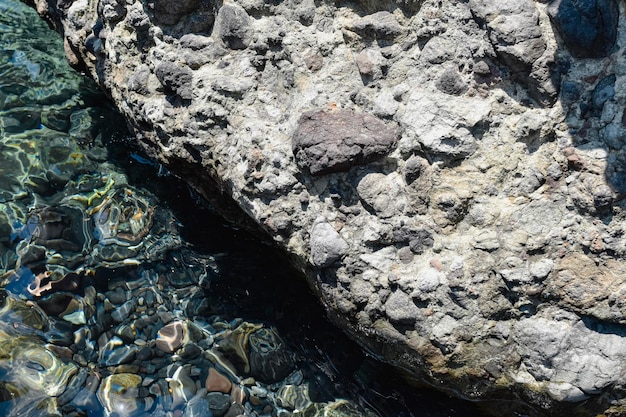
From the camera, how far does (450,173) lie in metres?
2.01

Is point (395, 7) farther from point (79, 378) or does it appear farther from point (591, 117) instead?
point (79, 378)

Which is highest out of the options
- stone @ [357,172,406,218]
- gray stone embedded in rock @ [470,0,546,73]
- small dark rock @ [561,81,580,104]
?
gray stone embedded in rock @ [470,0,546,73]

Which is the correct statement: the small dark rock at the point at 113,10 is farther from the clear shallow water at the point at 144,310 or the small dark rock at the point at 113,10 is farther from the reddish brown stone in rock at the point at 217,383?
the reddish brown stone in rock at the point at 217,383

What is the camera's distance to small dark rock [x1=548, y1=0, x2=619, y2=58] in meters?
1.84

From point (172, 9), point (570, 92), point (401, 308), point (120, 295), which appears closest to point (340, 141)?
point (401, 308)

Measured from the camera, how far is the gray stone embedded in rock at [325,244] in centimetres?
208

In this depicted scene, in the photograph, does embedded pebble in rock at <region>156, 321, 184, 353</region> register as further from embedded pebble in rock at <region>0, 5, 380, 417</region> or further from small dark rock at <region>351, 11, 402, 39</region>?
small dark rock at <region>351, 11, 402, 39</region>

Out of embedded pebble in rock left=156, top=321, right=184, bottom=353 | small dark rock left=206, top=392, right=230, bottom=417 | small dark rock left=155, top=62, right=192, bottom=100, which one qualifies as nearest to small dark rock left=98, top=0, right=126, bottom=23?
small dark rock left=155, top=62, right=192, bottom=100

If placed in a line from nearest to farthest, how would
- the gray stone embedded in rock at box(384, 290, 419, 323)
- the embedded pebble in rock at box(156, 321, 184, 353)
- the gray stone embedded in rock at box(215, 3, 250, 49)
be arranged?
the gray stone embedded in rock at box(384, 290, 419, 323) → the gray stone embedded in rock at box(215, 3, 250, 49) → the embedded pebble in rock at box(156, 321, 184, 353)

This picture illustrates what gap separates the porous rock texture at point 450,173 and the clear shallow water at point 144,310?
294 millimetres

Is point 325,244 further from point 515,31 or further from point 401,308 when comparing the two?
point 515,31

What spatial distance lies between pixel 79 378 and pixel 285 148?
3.58 feet

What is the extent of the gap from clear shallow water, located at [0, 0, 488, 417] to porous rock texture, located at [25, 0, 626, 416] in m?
0.29

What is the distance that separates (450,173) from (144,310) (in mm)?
1283
